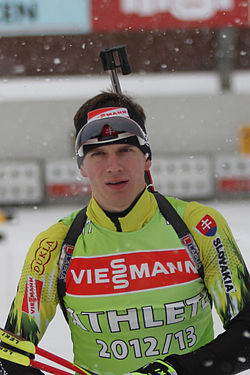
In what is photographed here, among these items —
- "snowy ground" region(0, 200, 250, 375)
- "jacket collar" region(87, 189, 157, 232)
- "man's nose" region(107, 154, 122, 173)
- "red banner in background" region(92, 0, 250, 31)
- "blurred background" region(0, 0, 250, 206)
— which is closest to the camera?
"man's nose" region(107, 154, 122, 173)

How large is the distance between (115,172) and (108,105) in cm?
26

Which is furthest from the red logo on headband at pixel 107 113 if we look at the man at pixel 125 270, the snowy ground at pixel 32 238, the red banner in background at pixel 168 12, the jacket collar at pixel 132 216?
the red banner in background at pixel 168 12

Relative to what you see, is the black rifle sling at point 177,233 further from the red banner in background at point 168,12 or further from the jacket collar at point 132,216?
the red banner in background at point 168,12

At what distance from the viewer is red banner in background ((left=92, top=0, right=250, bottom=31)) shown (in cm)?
804

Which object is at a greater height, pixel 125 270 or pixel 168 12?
pixel 168 12

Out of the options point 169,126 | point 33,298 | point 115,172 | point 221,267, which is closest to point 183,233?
point 221,267

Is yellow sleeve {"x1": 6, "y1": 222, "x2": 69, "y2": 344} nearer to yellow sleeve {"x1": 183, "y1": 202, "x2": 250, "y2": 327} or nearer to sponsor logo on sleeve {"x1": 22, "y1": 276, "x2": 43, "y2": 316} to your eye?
sponsor logo on sleeve {"x1": 22, "y1": 276, "x2": 43, "y2": 316}

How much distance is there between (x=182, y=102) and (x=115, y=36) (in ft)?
12.2

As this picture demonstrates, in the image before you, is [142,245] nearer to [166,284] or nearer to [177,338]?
[166,284]

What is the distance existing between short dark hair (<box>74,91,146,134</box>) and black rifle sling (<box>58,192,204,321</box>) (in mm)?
295

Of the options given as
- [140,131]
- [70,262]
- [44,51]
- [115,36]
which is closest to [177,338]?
[70,262]

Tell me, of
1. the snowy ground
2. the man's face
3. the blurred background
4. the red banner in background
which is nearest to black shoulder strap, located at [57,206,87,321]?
the man's face

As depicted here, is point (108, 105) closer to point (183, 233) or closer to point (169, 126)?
point (183, 233)

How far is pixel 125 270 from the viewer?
162cm
